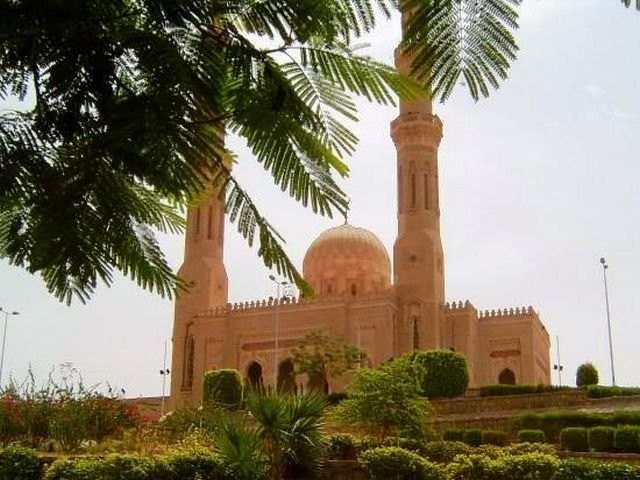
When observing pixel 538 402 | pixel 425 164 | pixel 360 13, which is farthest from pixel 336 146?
pixel 425 164

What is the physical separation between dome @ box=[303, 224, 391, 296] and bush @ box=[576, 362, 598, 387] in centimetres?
1118

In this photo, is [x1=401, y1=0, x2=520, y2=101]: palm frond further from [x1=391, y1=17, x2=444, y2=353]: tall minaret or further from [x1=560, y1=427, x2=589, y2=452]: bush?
[x1=391, y1=17, x2=444, y2=353]: tall minaret

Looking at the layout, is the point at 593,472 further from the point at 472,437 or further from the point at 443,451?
the point at 472,437

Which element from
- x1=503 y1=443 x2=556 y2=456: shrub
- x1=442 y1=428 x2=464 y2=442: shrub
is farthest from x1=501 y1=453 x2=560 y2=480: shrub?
x1=442 y1=428 x2=464 y2=442: shrub

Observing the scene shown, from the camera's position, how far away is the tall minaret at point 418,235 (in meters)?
36.7

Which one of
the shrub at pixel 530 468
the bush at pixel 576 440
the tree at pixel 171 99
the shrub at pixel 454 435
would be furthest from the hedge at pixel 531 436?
the tree at pixel 171 99

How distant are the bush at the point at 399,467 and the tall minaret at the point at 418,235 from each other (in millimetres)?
22929

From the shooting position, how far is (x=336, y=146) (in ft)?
5.79

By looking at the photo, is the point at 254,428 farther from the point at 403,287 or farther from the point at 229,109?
the point at 403,287

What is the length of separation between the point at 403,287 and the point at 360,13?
3606cm

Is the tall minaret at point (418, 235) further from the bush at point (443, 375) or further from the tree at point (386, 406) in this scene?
the tree at point (386, 406)

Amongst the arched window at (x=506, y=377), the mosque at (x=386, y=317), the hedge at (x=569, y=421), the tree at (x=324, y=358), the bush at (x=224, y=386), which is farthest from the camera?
the arched window at (x=506, y=377)

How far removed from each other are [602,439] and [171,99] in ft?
60.2

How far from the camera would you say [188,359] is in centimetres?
4012
